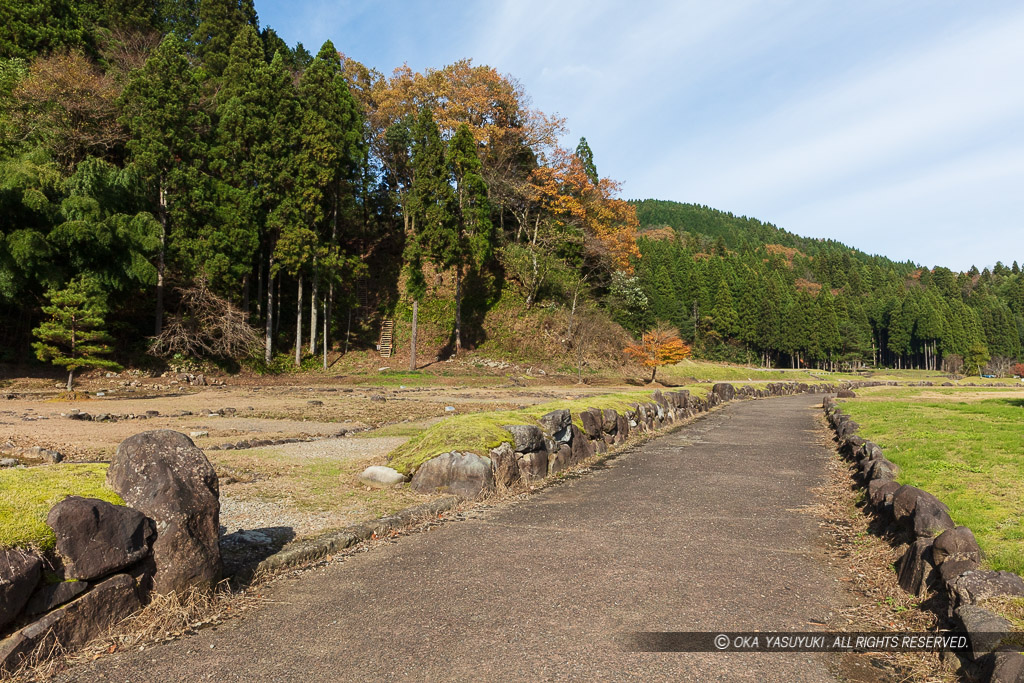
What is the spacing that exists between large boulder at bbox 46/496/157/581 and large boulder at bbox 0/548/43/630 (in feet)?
0.64

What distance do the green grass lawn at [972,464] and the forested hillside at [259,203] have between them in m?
21.1

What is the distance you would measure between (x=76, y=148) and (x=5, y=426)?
19.3 metres

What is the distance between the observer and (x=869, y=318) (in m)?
89.7

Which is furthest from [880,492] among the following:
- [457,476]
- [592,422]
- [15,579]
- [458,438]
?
[15,579]

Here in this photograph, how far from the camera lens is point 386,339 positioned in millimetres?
34281

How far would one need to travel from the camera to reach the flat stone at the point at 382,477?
22.7 feet

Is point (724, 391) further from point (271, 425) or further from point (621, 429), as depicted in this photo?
point (271, 425)

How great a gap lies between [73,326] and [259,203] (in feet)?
33.2

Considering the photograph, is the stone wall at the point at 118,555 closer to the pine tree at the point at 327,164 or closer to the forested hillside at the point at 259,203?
the forested hillside at the point at 259,203

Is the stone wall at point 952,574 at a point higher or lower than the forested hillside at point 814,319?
lower

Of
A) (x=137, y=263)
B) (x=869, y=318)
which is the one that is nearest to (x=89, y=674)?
(x=137, y=263)

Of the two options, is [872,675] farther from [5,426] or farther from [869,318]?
[869,318]

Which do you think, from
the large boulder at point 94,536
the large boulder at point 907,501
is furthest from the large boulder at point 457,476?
the large boulder at point 907,501

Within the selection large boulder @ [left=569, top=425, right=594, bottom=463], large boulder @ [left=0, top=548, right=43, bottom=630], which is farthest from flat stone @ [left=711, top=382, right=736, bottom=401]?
large boulder @ [left=0, top=548, right=43, bottom=630]
